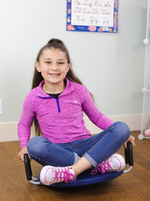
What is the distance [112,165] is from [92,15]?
1236mm

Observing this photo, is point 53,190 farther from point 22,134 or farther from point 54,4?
point 54,4

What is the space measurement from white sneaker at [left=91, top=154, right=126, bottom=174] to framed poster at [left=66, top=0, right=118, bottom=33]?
44.4 inches

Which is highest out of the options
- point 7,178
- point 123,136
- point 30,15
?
point 30,15

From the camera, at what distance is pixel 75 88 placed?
1.29 m

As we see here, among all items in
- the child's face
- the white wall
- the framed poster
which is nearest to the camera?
the child's face

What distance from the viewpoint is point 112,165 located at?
105 cm

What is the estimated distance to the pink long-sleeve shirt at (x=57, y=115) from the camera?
119 cm

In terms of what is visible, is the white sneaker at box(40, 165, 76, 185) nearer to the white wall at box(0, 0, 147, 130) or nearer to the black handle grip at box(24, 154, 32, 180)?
the black handle grip at box(24, 154, 32, 180)

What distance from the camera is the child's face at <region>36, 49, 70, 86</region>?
121 centimetres

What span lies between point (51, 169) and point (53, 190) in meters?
0.14

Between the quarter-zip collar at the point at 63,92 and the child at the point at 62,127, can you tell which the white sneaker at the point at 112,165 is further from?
the quarter-zip collar at the point at 63,92

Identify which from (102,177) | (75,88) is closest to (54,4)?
(75,88)

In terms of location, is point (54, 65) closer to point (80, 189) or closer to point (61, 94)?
point (61, 94)

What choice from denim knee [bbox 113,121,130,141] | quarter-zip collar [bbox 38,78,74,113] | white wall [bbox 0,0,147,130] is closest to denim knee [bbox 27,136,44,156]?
quarter-zip collar [bbox 38,78,74,113]
